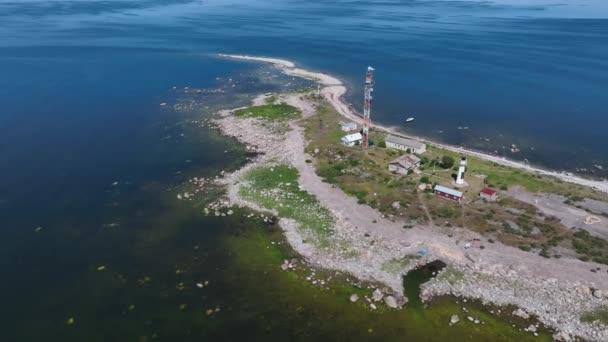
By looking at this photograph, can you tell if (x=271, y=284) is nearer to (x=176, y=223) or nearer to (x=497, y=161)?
(x=176, y=223)

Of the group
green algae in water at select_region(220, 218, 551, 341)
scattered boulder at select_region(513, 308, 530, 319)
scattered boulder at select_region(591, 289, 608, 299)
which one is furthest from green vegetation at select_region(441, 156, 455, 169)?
scattered boulder at select_region(513, 308, 530, 319)

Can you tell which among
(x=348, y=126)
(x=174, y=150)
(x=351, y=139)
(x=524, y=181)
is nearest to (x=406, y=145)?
(x=351, y=139)

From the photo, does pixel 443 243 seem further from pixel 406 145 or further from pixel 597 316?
pixel 406 145

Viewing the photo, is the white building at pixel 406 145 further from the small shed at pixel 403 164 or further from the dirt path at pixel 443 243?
the dirt path at pixel 443 243

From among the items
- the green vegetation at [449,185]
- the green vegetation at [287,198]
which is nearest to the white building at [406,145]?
the green vegetation at [449,185]

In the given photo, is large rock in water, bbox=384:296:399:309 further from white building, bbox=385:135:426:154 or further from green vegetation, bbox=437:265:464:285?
white building, bbox=385:135:426:154
